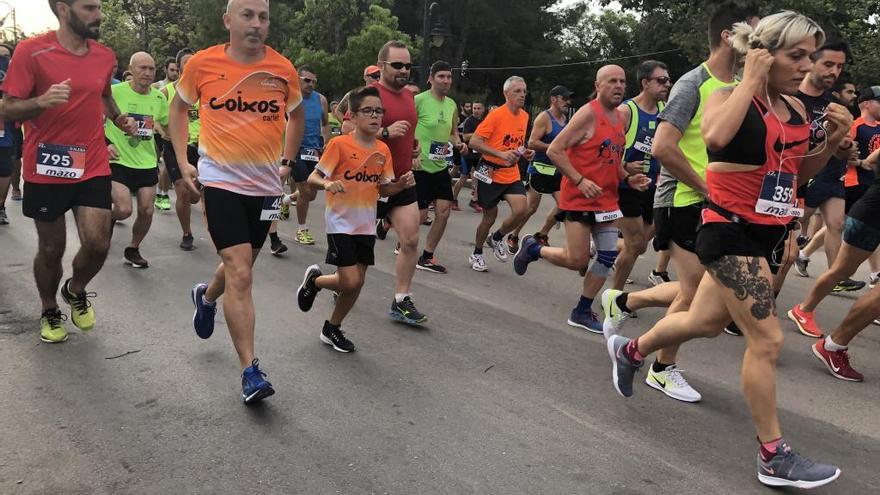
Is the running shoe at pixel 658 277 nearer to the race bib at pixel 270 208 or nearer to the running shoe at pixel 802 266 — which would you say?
the running shoe at pixel 802 266

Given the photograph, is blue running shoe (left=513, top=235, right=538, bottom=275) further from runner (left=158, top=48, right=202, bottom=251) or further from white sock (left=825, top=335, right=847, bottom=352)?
runner (left=158, top=48, right=202, bottom=251)

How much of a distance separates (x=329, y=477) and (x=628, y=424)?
1.62 meters

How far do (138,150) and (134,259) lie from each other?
105 cm

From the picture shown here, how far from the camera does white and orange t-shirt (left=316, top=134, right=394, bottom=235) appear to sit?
4852 mm

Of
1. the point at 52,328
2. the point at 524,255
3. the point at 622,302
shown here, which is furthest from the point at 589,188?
the point at 52,328

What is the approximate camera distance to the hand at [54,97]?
414cm

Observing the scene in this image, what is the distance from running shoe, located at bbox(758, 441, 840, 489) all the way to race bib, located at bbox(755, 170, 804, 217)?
102cm

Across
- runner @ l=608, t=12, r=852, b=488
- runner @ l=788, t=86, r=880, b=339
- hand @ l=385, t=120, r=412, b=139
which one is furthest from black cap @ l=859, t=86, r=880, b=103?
hand @ l=385, t=120, r=412, b=139

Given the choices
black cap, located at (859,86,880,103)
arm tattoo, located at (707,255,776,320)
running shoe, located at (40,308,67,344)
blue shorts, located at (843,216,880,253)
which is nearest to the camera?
arm tattoo, located at (707,255,776,320)

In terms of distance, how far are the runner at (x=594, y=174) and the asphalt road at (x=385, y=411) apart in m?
0.52

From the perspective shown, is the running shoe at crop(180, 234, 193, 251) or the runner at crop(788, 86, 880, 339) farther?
the running shoe at crop(180, 234, 193, 251)

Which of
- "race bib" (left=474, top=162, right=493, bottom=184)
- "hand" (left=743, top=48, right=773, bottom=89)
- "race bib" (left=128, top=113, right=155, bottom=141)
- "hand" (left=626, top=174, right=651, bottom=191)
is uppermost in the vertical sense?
"hand" (left=743, top=48, right=773, bottom=89)

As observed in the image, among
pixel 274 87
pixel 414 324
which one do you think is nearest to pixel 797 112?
pixel 274 87

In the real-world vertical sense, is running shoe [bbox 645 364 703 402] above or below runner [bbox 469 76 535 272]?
below
